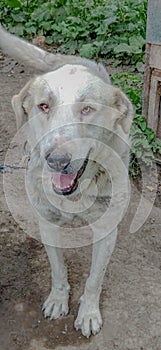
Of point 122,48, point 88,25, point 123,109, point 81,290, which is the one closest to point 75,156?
point 123,109

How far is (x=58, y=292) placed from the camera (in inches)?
128

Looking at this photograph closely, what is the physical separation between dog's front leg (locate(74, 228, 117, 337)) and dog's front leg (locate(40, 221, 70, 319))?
109mm

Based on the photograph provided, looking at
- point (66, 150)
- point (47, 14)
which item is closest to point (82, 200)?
point (66, 150)

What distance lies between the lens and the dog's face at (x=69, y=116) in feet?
7.98

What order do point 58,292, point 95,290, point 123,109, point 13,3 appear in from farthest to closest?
point 13,3, point 58,292, point 95,290, point 123,109

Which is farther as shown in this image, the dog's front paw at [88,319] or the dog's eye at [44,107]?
the dog's front paw at [88,319]

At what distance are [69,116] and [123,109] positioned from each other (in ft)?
1.18

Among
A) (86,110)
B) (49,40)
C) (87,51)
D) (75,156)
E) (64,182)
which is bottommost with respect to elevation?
(49,40)

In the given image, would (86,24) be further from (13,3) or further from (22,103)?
(22,103)

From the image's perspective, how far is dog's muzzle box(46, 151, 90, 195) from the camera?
2.39 meters

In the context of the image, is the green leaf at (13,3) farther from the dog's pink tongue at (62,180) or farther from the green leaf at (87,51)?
the dog's pink tongue at (62,180)

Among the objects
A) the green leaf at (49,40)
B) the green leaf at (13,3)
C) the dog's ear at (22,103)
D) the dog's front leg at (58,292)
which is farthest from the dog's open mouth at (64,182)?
the green leaf at (13,3)

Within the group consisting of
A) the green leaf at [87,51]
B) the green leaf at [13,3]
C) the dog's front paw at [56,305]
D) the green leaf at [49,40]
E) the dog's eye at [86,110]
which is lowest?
the green leaf at [49,40]

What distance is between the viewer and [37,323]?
3215 millimetres
